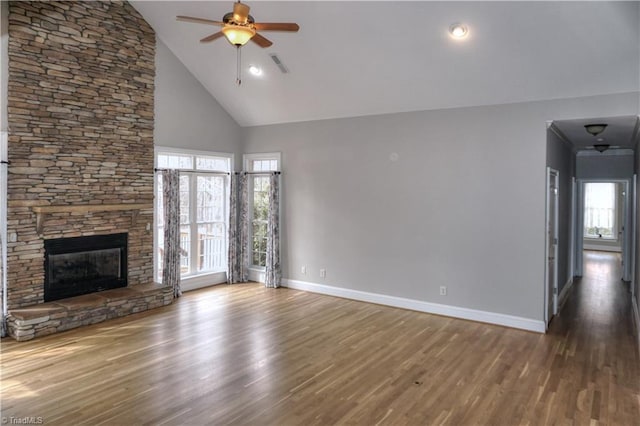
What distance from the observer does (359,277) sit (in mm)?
7012

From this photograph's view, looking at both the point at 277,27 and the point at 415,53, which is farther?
the point at 415,53

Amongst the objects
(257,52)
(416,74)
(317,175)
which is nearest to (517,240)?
(416,74)

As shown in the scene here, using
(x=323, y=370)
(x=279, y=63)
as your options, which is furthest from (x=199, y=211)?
(x=323, y=370)

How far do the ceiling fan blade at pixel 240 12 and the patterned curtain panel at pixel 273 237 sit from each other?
4.34 metres

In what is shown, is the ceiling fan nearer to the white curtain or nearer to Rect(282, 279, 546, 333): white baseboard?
Rect(282, 279, 546, 333): white baseboard

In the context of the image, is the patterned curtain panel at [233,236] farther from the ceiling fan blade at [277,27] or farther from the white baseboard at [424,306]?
the ceiling fan blade at [277,27]

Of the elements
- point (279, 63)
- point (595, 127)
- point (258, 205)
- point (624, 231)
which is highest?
point (279, 63)

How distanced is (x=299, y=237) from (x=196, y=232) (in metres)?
1.83

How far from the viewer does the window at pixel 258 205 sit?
8.28 m

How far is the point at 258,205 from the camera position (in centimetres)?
841

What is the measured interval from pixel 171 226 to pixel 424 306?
415 cm

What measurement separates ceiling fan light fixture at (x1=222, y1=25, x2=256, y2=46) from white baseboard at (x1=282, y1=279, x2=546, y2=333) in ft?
14.4

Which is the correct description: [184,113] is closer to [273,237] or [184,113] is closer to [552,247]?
[273,237]

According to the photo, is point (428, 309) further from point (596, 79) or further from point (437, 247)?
point (596, 79)
